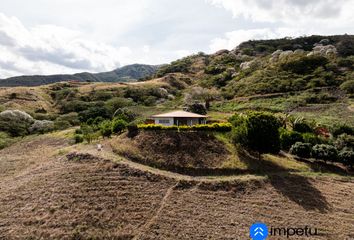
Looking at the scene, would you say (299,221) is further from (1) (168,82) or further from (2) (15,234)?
(1) (168,82)

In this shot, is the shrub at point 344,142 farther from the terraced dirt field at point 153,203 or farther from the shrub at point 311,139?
the terraced dirt field at point 153,203

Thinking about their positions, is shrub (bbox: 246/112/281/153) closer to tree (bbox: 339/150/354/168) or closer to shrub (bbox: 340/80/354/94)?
tree (bbox: 339/150/354/168)

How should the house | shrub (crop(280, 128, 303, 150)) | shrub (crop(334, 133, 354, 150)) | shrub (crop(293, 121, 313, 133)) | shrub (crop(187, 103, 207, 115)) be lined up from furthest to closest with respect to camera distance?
shrub (crop(187, 103, 207, 115)), shrub (crop(293, 121, 313, 133)), the house, shrub (crop(280, 128, 303, 150)), shrub (crop(334, 133, 354, 150))

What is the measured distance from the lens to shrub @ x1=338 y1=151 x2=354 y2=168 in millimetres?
28406

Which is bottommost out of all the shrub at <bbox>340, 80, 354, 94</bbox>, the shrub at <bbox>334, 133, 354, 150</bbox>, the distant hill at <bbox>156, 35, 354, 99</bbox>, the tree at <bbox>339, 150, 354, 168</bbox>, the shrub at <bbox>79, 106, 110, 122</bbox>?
the tree at <bbox>339, 150, 354, 168</bbox>

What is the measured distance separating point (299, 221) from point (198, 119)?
64.6 ft

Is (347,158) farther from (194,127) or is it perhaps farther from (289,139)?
(194,127)

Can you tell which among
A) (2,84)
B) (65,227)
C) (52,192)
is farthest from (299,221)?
(2,84)

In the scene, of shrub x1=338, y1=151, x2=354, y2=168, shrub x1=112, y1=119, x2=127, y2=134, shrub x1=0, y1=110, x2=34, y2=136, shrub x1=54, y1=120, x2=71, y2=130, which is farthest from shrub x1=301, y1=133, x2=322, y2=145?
shrub x1=0, y1=110, x2=34, y2=136

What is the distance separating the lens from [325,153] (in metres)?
29.0

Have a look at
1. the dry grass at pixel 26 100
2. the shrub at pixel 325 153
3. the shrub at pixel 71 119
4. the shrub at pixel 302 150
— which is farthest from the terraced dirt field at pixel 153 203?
the dry grass at pixel 26 100

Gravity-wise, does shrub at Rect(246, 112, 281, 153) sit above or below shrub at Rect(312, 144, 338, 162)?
above

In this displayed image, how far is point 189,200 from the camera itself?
70.9 ft

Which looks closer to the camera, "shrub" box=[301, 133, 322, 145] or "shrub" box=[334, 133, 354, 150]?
"shrub" box=[334, 133, 354, 150]
